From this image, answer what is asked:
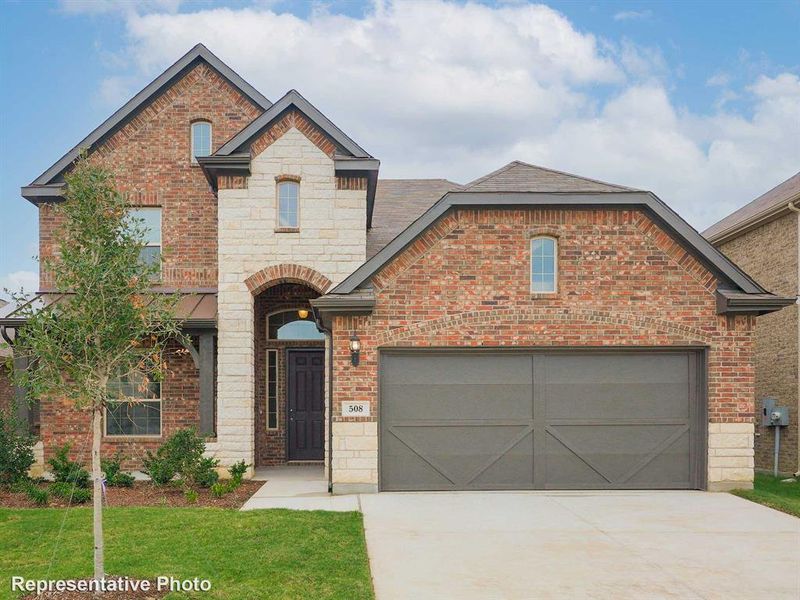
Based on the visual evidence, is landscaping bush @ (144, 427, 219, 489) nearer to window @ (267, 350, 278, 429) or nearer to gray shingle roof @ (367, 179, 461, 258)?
window @ (267, 350, 278, 429)

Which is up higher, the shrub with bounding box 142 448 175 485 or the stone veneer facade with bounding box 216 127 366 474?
the stone veneer facade with bounding box 216 127 366 474

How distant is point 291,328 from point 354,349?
4.44 m

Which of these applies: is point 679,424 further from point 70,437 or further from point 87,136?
point 87,136

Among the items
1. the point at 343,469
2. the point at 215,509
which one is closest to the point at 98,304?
the point at 215,509

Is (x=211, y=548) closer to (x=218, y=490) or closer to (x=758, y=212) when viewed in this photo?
(x=218, y=490)

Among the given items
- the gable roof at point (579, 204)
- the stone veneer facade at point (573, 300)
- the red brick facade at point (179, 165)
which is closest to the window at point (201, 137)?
the red brick facade at point (179, 165)

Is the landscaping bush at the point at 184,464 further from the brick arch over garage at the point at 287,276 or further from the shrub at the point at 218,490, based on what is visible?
the brick arch over garage at the point at 287,276

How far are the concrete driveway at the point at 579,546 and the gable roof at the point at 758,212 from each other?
280 inches

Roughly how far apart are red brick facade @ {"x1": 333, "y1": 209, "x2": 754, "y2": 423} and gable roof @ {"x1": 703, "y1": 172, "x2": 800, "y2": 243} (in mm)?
4736

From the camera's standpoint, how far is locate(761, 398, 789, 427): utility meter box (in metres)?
15.3

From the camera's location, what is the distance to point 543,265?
12133 millimetres

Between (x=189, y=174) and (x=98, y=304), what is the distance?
375 inches

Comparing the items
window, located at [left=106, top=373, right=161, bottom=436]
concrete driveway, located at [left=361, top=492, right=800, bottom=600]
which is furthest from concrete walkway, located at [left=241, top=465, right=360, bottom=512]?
window, located at [left=106, top=373, right=161, bottom=436]

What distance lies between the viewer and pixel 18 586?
6590mm
